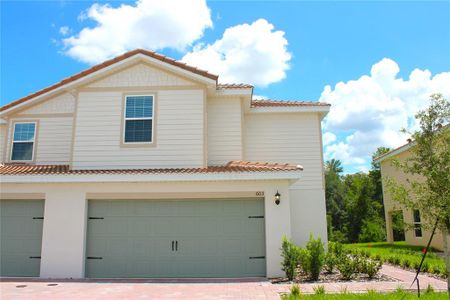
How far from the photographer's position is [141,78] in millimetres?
13812

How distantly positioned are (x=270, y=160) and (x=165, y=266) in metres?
6.27

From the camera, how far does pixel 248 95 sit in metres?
14.7

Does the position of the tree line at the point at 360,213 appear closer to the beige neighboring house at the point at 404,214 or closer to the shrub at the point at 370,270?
the beige neighboring house at the point at 404,214

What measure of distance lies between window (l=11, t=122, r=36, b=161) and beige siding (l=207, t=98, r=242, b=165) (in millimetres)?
7220

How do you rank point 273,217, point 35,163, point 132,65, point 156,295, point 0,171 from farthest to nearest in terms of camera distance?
point 35,163, point 132,65, point 0,171, point 273,217, point 156,295

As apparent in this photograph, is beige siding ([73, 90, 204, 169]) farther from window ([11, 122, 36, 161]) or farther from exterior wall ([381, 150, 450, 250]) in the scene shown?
exterior wall ([381, 150, 450, 250])

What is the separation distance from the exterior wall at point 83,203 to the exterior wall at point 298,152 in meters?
3.78

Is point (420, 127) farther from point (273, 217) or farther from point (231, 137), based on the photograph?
point (231, 137)

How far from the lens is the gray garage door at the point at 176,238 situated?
12.0 meters

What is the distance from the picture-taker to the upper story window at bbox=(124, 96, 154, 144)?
527 inches

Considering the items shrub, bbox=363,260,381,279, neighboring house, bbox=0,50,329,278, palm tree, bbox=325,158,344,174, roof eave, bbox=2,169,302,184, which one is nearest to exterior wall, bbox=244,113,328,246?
neighboring house, bbox=0,50,329,278

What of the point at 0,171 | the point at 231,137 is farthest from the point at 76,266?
the point at 231,137

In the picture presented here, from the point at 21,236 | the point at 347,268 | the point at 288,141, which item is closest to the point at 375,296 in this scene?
the point at 347,268

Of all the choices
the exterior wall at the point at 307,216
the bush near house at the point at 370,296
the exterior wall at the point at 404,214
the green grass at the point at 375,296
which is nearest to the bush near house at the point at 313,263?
the bush near house at the point at 370,296
